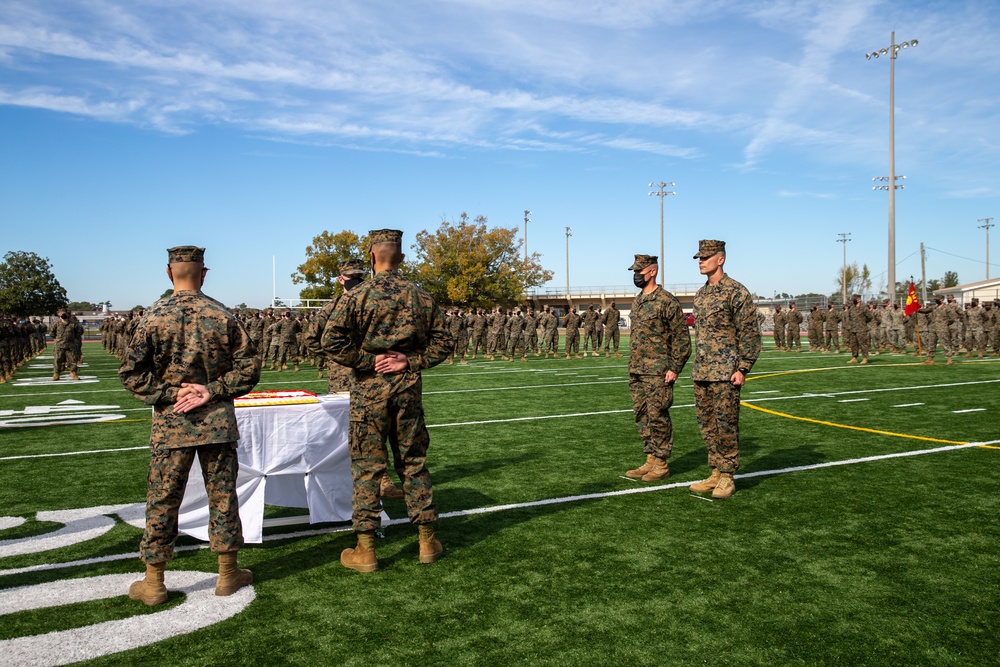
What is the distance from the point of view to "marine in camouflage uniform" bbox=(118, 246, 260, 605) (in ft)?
13.5

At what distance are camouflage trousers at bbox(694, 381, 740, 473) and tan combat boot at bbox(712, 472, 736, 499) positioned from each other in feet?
0.24

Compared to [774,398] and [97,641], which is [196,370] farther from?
[774,398]

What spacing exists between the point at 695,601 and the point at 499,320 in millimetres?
23567

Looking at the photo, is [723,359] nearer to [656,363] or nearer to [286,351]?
[656,363]

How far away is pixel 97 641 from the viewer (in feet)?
12.0

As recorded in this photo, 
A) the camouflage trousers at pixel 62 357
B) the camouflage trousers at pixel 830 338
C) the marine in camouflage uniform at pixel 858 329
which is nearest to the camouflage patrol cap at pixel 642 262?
the marine in camouflage uniform at pixel 858 329

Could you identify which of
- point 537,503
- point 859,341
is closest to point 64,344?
point 537,503

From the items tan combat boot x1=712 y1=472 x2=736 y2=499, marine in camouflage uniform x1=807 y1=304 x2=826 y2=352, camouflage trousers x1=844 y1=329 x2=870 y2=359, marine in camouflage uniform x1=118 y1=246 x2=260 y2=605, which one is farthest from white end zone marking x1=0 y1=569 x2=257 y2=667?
marine in camouflage uniform x1=807 y1=304 x2=826 y2=352

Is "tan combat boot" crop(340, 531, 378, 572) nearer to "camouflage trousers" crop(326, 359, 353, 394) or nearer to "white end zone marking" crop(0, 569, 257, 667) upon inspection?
"white end zone marking" crop(0, 569, 257, 667)

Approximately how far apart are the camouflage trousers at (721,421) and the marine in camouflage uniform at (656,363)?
61 cm

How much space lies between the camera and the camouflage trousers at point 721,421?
6.27 metres

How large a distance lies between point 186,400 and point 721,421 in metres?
4.36

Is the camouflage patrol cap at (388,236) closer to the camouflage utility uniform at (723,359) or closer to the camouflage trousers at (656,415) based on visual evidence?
the camouflage utility uniform at (723,359)

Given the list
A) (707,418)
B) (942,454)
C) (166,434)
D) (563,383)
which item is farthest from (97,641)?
(563,383)
